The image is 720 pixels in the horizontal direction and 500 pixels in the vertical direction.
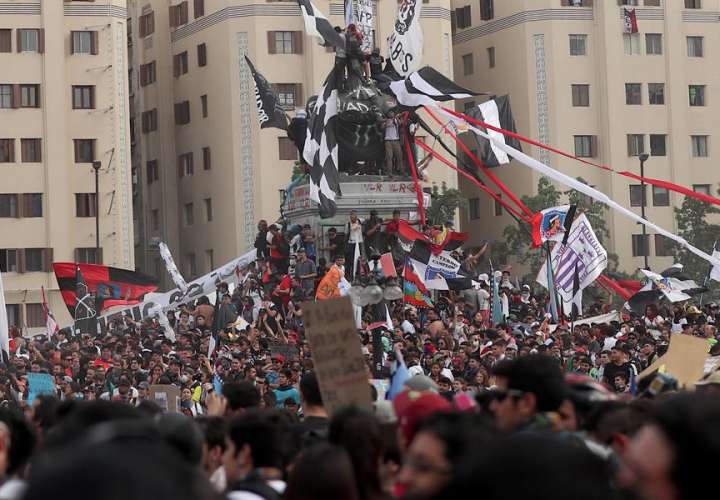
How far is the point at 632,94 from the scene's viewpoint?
238 ft

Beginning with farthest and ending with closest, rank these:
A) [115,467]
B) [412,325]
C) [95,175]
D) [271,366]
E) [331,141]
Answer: [95,175] < [331,141] < [412,325] < [271,366] < [115,467]

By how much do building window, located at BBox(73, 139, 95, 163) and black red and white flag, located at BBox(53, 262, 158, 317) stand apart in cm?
2690

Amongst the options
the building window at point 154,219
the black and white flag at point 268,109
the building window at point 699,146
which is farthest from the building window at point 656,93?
the black and white flag at point 268,109

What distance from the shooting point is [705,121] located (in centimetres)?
7412

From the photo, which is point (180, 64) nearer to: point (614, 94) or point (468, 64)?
point (468, 64)

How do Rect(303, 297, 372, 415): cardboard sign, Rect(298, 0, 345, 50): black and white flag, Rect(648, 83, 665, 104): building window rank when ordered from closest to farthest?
Rect(303, 297, 372, 415): cardboard sign
Rect(298, 0, 345, 50): black and white flag
Rect(648, 83, 665, 104): building window

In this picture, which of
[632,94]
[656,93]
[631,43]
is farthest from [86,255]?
[656,93]

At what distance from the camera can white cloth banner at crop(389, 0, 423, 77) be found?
120 ft

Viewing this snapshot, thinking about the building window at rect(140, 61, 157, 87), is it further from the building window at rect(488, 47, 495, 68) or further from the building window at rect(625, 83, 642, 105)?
the building window at rect(625, 83, 642, 105)

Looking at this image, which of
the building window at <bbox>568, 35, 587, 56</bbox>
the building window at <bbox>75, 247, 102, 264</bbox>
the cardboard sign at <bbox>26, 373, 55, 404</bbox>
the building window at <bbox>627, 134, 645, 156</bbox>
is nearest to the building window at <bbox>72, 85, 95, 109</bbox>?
the building window at <bbox>75, 247, 102, 264</bbox>

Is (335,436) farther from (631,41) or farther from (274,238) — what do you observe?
(631,41)

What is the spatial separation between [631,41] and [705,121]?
4692mm

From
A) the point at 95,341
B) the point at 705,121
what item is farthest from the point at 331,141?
the point at 705,121

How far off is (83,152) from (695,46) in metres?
25.1
